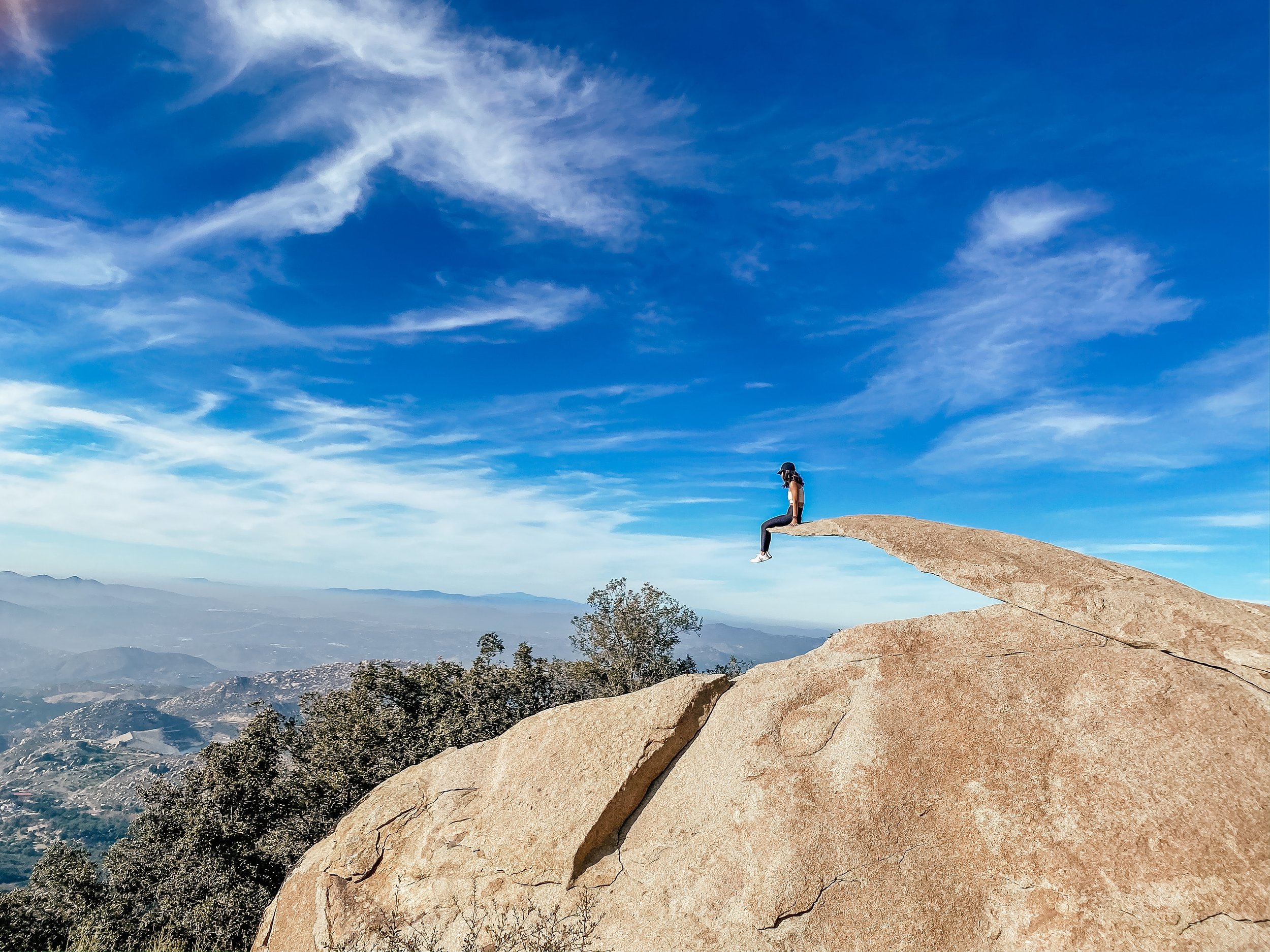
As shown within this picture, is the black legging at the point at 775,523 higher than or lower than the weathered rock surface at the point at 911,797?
higher

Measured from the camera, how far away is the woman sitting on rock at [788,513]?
56.7 feet

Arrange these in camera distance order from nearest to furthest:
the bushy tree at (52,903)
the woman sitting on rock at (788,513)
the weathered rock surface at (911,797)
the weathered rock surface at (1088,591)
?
the weathered rock surface at (911,797)
the weathered rock surface at (1088,591)
the woman sitting on rock at (788,513)
the bushy tree at (52,903)

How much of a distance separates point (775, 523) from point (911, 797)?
283 inches

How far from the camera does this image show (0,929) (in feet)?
119

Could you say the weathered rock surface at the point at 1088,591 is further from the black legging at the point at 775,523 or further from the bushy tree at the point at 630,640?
the bushy tree at the point at 630,640

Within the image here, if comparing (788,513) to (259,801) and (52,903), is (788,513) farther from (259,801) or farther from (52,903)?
(52,903)

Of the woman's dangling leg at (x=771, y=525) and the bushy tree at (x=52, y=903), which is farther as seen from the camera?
the bushy tree at (x=52, y=903)

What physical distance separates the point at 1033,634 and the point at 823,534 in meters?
4.71

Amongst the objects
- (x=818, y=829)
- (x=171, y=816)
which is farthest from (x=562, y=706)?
(x=171, y=816)

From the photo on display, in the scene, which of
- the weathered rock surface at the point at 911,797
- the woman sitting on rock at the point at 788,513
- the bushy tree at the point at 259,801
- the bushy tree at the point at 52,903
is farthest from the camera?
the bushy tree at the point at 52,903

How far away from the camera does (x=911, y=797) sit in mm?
12109

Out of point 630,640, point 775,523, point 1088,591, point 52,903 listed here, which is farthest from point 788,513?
point 52,903

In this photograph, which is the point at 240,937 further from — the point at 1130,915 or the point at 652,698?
the point at 1130,915

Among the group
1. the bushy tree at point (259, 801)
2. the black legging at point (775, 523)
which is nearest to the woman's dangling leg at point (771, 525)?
the black legging at point (775, 523)
